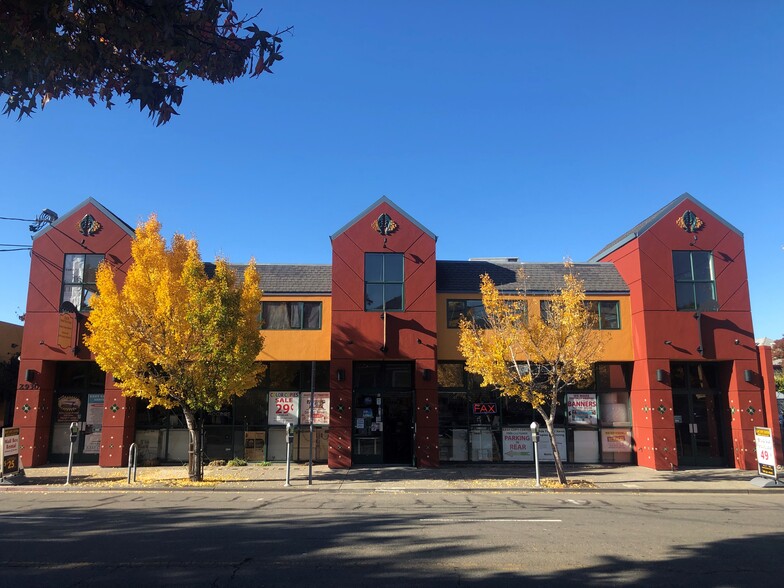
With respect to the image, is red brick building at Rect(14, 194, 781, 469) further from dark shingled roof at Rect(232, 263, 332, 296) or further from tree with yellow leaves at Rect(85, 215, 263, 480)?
tree with yellow leaves at Rect(85, 215, 263, 480)

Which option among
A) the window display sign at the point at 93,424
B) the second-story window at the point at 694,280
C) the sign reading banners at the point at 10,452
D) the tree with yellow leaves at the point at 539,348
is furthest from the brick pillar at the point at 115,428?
the second-story window at the point at 694,280

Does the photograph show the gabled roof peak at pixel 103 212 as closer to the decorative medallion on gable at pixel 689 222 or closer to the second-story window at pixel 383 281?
the second-story window at pixel 383 281

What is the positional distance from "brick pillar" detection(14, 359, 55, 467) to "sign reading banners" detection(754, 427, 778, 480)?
2204cm

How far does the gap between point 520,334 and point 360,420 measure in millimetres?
6617

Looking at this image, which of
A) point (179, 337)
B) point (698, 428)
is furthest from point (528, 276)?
point (179, 337)

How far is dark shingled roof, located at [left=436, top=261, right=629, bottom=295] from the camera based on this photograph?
19.7 metres

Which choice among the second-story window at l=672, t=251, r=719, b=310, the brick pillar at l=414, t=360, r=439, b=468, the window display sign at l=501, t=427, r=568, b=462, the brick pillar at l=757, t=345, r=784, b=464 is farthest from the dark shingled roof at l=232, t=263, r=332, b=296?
the brick pillar at l=757, t=345, r=784, b=464

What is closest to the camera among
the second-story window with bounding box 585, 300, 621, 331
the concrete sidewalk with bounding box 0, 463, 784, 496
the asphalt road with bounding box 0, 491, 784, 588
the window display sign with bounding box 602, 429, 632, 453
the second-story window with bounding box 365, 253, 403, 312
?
the asphalt road with bounding box 0, 491, 784, 588

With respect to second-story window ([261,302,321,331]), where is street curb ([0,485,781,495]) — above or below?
below

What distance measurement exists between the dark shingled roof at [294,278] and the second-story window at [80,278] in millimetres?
4735

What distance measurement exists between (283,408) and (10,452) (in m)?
7.88

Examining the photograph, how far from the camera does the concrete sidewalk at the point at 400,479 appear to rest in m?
14.6

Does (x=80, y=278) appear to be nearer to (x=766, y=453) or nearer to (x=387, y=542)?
(x=387, y=542)

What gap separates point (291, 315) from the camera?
19.6 meters
